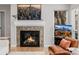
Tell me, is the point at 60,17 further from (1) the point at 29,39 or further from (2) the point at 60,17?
(1) the point at 29,39

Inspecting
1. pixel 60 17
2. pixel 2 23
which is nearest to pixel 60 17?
pixel 60 17

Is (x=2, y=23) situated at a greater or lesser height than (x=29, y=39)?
greater

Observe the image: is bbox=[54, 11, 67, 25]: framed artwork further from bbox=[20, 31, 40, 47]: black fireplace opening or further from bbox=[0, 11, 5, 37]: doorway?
bbox=[0, 11, 5, 37]: doorway

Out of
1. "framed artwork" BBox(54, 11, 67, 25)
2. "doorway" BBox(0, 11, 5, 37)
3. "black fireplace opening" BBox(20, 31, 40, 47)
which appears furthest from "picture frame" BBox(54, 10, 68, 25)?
"doorway" BBox(0, 11, 5, 37)

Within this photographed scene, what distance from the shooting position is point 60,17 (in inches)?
120

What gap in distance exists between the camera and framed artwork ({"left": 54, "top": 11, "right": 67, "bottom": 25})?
284 centimetres

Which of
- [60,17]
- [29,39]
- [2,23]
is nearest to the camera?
[2,23]

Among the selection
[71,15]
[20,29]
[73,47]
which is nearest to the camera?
[73,47]

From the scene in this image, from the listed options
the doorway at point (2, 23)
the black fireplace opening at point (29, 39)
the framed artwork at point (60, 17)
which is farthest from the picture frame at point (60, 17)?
the doorway at point (2, 23)

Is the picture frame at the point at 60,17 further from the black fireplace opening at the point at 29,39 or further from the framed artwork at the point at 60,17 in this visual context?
the black fireplace opening at the point at 29,39
